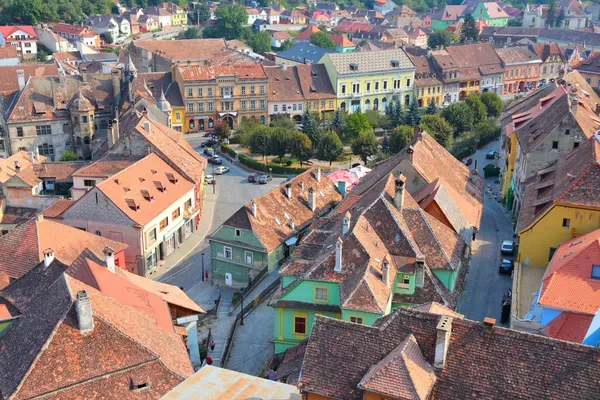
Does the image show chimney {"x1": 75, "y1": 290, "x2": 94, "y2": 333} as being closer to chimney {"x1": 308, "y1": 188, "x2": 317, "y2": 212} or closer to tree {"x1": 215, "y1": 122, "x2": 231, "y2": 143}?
chimney {"x1": 308, "y1": 188, "x2": 317, "y2": 212}

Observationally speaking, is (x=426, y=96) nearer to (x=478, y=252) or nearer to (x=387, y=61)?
(x=387, y=61)

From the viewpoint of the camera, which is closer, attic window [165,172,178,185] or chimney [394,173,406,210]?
chimney [394,173,406,210]

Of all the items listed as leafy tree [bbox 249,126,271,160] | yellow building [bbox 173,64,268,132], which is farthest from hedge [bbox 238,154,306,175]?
yellow building [bbox 173,64,268,132]

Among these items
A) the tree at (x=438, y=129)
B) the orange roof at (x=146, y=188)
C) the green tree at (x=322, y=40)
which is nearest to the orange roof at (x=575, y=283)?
the orange roof at (x=146, y=188)

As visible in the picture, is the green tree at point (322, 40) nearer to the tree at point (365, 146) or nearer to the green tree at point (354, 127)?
the green tree at point (354, 127)

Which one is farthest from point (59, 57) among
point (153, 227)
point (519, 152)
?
point (519, 152)

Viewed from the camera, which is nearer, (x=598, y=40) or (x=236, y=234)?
(x=236, y=234)
